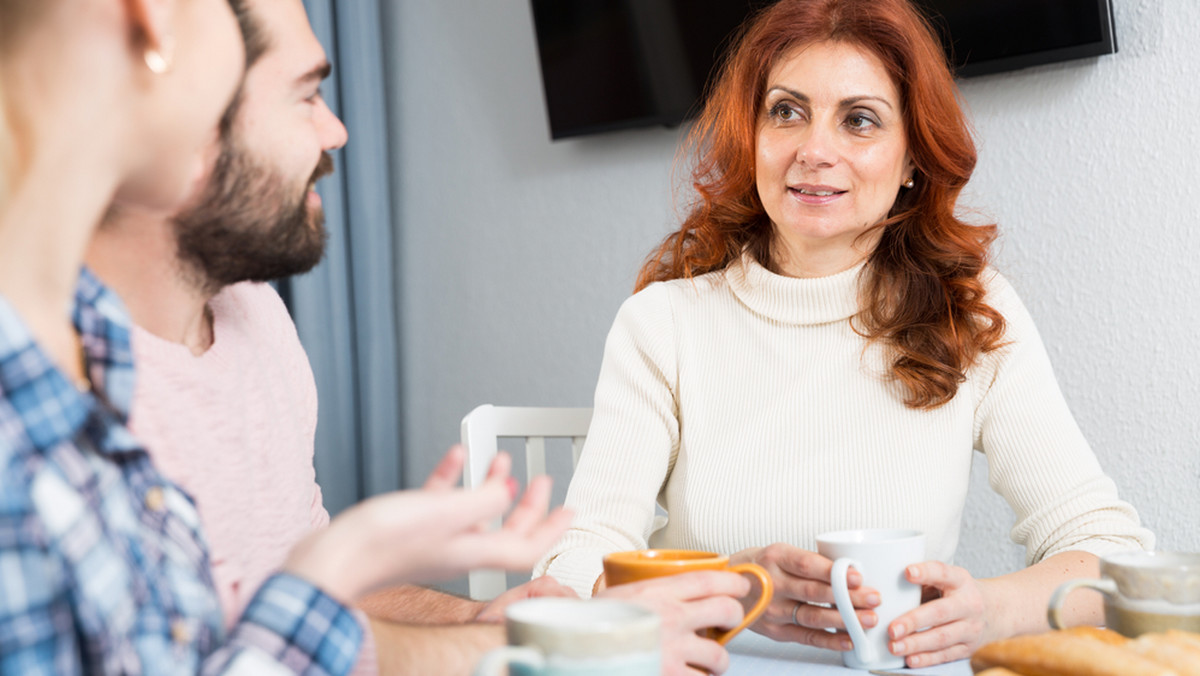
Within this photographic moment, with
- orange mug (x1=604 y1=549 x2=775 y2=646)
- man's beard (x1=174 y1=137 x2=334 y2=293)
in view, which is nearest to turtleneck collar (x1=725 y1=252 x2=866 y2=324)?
orange mug (x1=604 y1=549 x2=775 y2=646)

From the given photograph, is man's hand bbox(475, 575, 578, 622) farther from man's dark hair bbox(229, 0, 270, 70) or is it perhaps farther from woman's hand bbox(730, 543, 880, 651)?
man's dark hair bbox(229, 0, 270, 70)

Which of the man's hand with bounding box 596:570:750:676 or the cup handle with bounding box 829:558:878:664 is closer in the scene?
the man's hand with bounding box 596:570:750:676

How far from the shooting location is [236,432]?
2.46 ft

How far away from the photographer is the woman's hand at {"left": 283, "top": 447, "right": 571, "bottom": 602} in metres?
0.46

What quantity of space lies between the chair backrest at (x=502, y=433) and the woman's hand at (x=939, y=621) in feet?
2.24

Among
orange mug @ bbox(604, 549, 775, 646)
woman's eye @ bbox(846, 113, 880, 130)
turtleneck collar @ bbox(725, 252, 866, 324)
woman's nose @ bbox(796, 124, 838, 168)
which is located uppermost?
woman's eye @ bbox(846, 113, 880, 130)

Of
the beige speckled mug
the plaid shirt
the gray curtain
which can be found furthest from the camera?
the gray curtain

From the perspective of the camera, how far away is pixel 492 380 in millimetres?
2541

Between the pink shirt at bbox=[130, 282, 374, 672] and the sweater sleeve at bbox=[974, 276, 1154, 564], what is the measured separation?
32.9 inches

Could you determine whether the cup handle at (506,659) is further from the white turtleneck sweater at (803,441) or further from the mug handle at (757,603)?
the white turtleneck sweater at (803,441)

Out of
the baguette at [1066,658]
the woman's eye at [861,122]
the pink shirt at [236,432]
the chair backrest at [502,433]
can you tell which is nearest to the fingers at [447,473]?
the pink shirt at [236,432]

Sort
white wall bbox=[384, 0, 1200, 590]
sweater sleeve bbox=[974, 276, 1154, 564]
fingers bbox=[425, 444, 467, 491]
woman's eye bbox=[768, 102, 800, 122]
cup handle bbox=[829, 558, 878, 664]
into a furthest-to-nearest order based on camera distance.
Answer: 1. white wall bbox=[384, 0, 1200, 590]
2. woman's eye bbox=[768, 102, 800, 122]
3. sweater sleeve bbox=[974, 276, 1154, 564]
4. cup handle bbox=[829, 558, 878, 664]
5. fingers bbox=[425, 444, 467, 491]

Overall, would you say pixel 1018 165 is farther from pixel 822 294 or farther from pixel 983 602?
pixel 983 602

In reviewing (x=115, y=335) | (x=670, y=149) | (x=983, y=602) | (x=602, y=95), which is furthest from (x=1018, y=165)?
(x=115, y=335)
